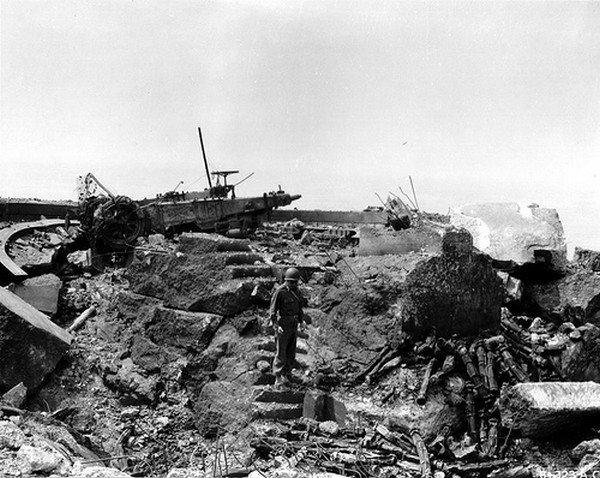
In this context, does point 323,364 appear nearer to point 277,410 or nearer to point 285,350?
point 285,350

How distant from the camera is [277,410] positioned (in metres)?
7.14

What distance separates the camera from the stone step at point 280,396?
24.1 feet

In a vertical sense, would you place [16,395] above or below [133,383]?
above

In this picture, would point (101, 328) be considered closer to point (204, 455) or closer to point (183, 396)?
point (183, 396)

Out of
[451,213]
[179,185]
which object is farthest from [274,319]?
[179,185]

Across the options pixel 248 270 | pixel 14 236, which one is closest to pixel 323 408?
pixel 248 270

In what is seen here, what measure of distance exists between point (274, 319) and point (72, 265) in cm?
736

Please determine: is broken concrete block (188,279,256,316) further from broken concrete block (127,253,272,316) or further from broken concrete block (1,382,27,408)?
broken concrete block (1,382,27,408)

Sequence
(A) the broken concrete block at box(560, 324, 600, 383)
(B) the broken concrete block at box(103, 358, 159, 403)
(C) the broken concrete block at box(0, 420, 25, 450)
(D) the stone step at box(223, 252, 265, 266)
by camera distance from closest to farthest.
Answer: (C) the broken concrete block at box(0, 420, 25, 450), (A) the broken concrete block at box(560, 324, 600, 383), (B) the broken concrete block at box(103, 358, 159, 403), (D) the stone step at box(223, 252, 265, 266)

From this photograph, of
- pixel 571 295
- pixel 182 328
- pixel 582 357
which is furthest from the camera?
pixel 571 295

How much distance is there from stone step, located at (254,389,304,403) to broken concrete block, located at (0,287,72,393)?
3150mm

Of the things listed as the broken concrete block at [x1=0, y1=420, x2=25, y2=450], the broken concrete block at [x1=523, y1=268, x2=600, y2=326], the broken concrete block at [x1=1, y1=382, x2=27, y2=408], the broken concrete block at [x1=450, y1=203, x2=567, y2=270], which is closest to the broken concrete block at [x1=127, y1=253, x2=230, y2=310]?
the broken concrete block at [x1=1, y1=382, x2=27, y2=408]

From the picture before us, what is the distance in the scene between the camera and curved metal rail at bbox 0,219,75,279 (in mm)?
10844

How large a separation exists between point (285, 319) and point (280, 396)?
0.97 m
